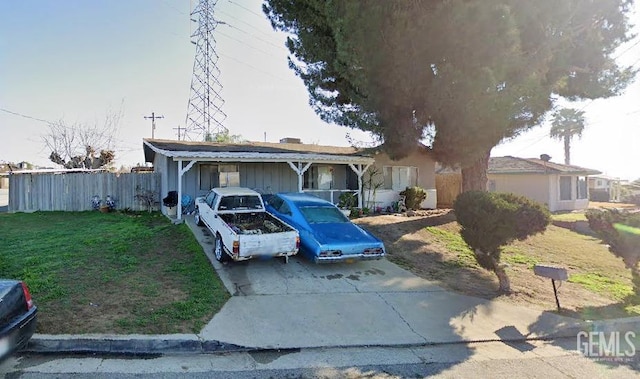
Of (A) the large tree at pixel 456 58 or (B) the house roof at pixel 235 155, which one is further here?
(B) the house roof at pixel 235 155

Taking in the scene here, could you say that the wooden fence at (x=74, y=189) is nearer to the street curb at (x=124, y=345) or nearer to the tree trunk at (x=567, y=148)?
the street curb at (x=124, y=345)

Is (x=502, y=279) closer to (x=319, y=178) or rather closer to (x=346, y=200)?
(x=346, y=200)

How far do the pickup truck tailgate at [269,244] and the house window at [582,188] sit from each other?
24861mm

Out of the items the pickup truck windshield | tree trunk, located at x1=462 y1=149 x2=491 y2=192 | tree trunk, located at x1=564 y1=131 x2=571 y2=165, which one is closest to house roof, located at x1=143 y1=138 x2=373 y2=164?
the pickup truck windshield

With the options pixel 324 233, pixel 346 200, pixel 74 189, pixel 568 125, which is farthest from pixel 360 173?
pixel 568 125

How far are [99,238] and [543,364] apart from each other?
33.8ft

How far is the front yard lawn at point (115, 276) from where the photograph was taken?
5.41 meters

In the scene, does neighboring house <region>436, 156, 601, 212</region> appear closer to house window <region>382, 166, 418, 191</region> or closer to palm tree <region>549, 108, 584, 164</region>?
house window <region>382, 166, 418, 191</region>

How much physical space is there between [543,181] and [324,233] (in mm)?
20204

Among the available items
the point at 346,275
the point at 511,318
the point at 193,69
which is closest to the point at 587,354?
the point at 511,318

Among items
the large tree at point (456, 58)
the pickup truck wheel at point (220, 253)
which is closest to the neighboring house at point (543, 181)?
the large tree at point (456, 58)

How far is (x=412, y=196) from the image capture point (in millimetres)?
18266

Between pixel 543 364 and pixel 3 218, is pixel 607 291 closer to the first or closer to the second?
pixel 543 364

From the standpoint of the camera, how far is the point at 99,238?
10.2 meters
